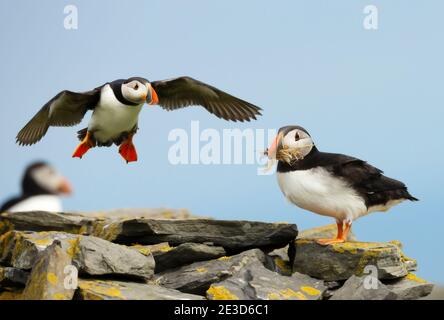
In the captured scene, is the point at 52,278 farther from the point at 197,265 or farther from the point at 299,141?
the point at 299,141

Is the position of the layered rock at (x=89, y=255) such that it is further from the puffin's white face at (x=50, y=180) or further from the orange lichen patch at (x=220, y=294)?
the puffin's white face at (x=50, y=180)

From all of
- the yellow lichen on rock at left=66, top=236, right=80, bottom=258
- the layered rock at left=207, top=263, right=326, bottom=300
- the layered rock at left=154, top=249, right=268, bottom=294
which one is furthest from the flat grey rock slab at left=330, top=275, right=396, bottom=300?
the yellow lichen on rock at left=66, top=236, right=80, bottom=258

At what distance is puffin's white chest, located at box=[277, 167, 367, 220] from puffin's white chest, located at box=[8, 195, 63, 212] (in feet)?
27.1

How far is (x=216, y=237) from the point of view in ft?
28.3

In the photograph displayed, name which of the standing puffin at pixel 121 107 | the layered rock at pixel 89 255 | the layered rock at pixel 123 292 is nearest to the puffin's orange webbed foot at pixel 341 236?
the layered rock at pixel 123 292

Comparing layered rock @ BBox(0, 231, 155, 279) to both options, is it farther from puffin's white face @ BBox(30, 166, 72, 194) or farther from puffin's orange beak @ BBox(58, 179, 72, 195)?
puffin's white face @ BBox(30, 166, 72, 194)

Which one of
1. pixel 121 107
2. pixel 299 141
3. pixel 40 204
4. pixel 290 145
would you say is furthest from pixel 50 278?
pixel 40 204

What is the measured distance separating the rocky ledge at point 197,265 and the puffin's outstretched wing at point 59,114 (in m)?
1.81

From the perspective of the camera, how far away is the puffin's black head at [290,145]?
7.93m

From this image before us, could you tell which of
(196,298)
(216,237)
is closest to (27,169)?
(216,237)

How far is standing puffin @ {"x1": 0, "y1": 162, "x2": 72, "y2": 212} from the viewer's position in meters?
15.1

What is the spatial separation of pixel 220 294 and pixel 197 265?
117cm
